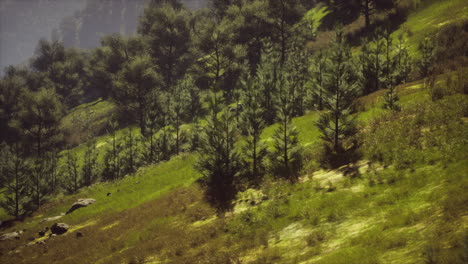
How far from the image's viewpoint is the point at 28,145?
6394 centimetres

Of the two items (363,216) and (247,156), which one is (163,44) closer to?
(247,156)

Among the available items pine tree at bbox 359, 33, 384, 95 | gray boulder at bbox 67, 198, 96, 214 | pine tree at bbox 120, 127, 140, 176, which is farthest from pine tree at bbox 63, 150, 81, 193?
pine tree at bbox 359, 33, 384, 95

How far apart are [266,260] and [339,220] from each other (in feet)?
10.9

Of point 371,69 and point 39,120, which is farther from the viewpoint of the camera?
point 39,120

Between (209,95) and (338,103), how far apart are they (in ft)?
33.4

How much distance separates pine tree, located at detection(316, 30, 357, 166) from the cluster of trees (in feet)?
0.23

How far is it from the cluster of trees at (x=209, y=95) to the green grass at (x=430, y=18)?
166 inches

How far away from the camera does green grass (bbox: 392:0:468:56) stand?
3866cm

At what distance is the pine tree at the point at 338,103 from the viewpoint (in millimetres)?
17062

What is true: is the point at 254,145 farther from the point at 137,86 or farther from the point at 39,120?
the point at 39,120

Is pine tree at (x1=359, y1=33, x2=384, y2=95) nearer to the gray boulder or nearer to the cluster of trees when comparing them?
the cluster of trees

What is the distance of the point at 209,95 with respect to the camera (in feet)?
71.2

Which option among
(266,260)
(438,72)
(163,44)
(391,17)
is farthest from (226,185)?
(163,44)

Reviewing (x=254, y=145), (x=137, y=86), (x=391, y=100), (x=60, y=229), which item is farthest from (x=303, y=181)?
(x=137, y=86)
